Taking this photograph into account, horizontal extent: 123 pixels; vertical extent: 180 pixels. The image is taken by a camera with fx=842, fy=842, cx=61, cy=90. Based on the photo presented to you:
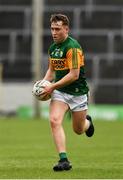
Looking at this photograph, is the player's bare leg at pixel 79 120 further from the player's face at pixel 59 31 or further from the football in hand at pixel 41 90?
the player's face at pixel 59 31

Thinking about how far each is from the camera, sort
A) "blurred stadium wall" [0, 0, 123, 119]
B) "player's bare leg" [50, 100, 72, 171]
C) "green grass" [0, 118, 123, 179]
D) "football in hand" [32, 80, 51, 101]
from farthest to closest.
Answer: "blurred stadium wall" [0, 0, 123, 119]
"football in hand" [32, 80, 51, 101]
"player's bare leg" [50, 100, 72, 171]
"green grass" [0, 118, 123, 179]

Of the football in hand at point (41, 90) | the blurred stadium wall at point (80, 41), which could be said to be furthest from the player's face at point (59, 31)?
the blurred stadium wall at point (80, 41)

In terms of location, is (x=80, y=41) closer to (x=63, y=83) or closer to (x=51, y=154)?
(x=51, y=154)

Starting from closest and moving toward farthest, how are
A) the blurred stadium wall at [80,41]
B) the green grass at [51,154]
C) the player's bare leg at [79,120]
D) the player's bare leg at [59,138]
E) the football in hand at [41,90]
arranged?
the green grass at [51,154]
the player's bare leg at [59,138]
the football in hand at [41,90]
the player's bare leg at [79,120]
the blurred stadium wall at [80,41]

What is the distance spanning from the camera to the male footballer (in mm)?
11344

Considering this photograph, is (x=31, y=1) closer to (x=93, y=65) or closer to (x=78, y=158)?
(x=93, y=65)

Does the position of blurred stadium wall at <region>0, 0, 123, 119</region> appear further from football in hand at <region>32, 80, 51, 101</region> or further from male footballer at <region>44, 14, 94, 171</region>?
football in hand at <region>32, 80, 51, 101</region>

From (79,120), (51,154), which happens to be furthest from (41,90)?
(51,154)

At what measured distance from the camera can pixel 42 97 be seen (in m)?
11.5

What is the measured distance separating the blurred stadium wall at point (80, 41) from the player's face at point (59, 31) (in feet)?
78.8

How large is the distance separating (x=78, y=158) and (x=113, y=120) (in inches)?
667

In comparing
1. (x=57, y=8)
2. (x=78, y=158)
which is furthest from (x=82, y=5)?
(x=78, y=158)

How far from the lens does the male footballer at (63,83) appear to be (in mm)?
11344

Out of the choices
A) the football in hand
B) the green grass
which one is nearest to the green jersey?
the football in hand
